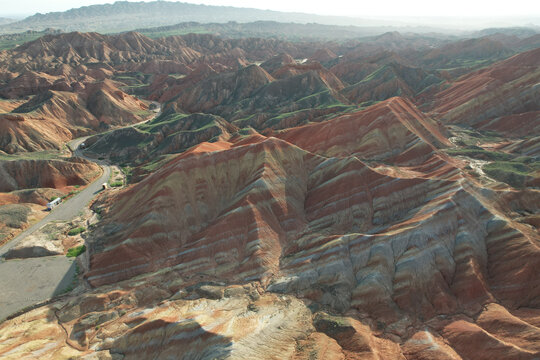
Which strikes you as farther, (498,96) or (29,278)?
(498,96)

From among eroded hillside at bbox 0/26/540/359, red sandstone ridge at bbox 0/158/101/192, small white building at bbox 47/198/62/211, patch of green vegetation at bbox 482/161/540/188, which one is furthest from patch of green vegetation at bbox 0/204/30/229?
patch of green vegetation at bbox 482/161/540/188

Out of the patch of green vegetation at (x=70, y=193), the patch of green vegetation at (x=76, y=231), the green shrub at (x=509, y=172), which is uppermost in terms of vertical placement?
the green shrub at (x=509, y=172)

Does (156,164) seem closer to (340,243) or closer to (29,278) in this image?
(29,278)

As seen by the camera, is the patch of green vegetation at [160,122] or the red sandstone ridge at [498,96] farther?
the patch of green vegetation at [160,122]

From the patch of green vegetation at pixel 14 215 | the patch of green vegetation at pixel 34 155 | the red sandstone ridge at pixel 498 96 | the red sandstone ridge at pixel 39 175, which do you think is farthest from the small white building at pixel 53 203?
the red sandstone ridge at pixel 498 96

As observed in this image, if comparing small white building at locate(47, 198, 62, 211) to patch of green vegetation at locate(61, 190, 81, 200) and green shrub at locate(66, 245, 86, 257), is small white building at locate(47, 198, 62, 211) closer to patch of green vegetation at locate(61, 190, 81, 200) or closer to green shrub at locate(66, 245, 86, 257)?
patch of green vegetation at locate(61, 190, 81, 200)

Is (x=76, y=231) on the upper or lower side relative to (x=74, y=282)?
upper

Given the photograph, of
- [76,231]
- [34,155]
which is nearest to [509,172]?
[76,231]

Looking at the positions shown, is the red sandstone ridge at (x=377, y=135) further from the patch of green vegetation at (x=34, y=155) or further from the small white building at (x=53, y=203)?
the patch of green vegetation at (x=34, y=155)

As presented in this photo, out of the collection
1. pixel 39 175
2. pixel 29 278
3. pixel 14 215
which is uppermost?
pixel 39 175
